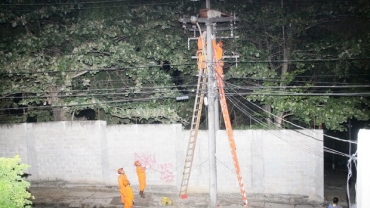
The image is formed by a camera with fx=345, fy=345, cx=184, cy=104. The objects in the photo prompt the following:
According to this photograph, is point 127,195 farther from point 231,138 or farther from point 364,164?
point 364,164

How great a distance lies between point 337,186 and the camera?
1326 cm

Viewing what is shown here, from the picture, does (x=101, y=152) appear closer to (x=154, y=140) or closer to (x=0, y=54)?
(x=154, y=140)

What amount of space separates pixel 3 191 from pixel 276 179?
27.2ft

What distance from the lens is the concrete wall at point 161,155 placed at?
1143 centimetres

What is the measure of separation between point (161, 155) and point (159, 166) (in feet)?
1.35

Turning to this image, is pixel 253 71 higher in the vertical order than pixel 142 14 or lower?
lower

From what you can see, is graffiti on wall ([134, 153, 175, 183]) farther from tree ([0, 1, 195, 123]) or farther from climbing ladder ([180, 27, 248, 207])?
tree ([0, 1, 195, 123])

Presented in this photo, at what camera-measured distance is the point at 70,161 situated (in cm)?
1299

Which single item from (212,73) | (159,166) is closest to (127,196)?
(159,166)

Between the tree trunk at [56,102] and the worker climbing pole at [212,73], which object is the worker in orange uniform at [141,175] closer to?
the worker climbing pole at [212,73]

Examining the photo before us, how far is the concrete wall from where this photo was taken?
11.4 metres

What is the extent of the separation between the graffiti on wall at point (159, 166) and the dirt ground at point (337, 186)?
5.41 metres

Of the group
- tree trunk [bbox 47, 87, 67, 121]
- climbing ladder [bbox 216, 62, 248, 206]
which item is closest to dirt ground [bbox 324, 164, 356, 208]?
climbing ladder [bbox 216, 62, 248, 206]

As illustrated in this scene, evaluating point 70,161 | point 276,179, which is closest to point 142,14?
point 70,161
